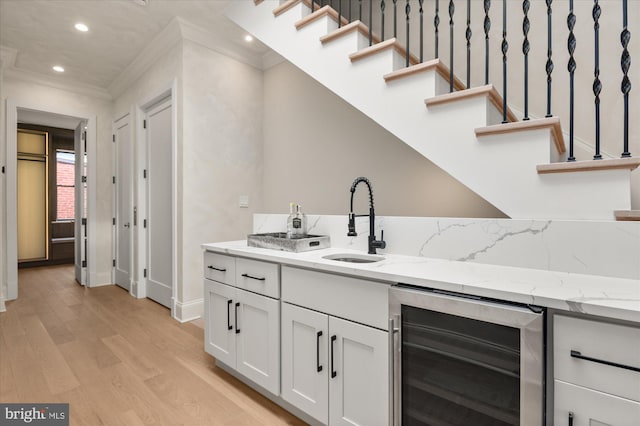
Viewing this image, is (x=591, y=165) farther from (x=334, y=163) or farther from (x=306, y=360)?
(x=334, y=163)

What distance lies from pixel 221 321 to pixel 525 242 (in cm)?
176

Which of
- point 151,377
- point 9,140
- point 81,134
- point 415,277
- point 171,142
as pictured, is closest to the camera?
point 415,277

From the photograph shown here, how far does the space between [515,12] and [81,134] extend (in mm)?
5285

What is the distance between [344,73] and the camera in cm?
207

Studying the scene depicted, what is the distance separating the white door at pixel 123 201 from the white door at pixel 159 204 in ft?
1.32

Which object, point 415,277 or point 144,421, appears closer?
point 415,277

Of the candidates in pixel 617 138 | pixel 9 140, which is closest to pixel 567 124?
pixel 617 138

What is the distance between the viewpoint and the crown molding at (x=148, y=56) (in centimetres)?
318

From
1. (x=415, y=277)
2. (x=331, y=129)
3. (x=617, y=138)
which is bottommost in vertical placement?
(x=415, y=277)

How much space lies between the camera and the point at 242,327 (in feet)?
6.43

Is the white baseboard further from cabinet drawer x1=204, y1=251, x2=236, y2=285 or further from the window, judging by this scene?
the window

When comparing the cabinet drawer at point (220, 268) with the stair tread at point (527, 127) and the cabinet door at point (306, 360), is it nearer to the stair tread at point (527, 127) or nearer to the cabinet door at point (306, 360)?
the cabinet door at point (306, 360)

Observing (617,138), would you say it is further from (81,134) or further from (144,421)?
(81,134)

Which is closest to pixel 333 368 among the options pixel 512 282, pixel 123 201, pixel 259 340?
pixel 259 340
